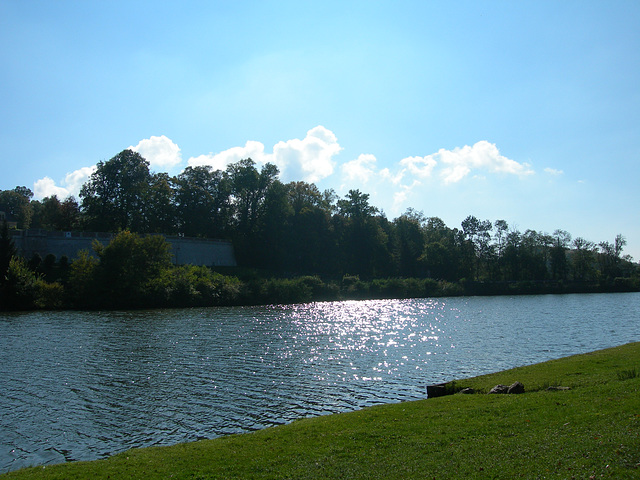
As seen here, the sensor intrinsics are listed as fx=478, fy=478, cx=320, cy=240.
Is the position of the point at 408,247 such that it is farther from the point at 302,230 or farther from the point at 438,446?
the point at 438,446

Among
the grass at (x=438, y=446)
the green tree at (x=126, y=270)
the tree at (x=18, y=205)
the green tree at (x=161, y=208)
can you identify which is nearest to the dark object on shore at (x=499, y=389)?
the grass at (x=438, y=446)

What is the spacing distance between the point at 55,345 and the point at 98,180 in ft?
216

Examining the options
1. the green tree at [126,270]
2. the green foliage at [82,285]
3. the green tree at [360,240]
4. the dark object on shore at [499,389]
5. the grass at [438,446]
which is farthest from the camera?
the green tree at [360,240]

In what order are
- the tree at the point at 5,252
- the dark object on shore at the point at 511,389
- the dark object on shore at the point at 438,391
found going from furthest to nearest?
the tree at the point at 5,252 < the dark object on shore at the point at 438,391 < the dark object on shore at the point at 511,389

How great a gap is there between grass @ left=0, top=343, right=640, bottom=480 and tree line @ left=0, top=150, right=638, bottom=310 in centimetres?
7112

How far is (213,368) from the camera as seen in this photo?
25188mm

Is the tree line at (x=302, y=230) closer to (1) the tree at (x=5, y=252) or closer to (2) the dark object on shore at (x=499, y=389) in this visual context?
(1) the tree at (x=5, y=252)

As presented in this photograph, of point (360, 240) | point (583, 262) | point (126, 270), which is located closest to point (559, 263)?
point (583, 262)

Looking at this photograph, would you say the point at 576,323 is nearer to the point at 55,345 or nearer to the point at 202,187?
Result: the point at 55,345

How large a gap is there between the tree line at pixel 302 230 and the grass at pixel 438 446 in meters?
71.1

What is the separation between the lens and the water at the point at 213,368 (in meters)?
15.8

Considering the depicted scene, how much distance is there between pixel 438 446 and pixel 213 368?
1734 cm

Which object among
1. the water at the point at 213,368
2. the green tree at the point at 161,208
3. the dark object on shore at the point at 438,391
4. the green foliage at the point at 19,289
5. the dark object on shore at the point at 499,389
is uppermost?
the green tree at the point at 161,208

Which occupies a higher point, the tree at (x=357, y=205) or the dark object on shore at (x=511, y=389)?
the tree at (x=357, y=205)
